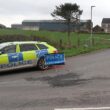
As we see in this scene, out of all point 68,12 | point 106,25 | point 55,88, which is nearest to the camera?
point 55,88

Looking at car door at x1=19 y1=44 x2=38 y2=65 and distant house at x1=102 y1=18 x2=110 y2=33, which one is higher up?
car door at x1=19 y1=44 x2=38 y2=65

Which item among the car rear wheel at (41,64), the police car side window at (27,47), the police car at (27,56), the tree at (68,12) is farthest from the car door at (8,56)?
the tree at (68,12)

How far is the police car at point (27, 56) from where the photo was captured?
17719mm

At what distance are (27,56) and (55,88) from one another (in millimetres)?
5390

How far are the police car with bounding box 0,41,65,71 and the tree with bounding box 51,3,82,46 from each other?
119ft

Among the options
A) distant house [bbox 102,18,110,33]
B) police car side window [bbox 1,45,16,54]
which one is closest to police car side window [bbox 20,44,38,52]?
police car side window [bbox 1,45,16,54]

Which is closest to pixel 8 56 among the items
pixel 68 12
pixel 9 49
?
pixel 9 49

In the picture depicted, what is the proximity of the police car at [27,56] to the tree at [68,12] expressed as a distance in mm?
36368

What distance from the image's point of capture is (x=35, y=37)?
36.3 meters

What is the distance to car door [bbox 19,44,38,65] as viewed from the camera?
18516 millimetres

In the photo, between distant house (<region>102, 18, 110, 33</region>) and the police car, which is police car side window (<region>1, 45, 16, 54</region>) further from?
distant house (<region>102, 18, 110, 33</region>)

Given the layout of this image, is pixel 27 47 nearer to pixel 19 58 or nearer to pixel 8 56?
pixel 19 58

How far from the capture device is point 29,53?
Result: 61.4 ft

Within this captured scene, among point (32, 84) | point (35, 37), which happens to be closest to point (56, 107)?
point (32, 84)
